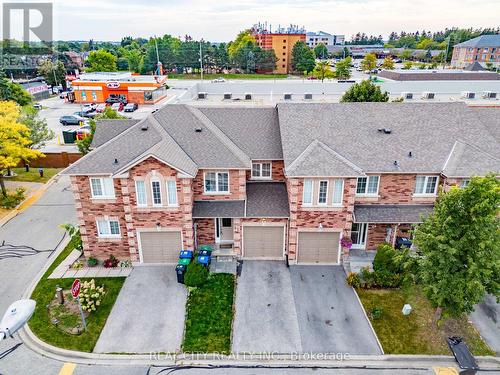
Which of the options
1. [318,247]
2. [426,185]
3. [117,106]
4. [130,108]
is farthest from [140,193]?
[117,106]

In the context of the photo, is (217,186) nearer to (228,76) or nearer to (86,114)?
(86,114)

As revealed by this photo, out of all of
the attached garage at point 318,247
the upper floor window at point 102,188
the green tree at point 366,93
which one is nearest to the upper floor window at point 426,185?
the attached garage at point 318,247

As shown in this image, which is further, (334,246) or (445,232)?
(334,246)

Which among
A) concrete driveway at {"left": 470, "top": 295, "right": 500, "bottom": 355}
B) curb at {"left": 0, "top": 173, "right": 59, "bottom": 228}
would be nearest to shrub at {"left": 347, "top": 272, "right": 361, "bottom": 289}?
concrete driveway at {"left": 470, "top": 295, "right": 500, "bottom": 355}

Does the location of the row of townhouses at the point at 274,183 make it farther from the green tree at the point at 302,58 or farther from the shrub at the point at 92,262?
the green tree at the point at 302,58

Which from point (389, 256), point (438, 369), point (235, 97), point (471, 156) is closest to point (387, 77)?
point (235, 97)

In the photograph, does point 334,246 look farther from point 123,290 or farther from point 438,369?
point 123,290
